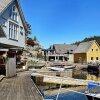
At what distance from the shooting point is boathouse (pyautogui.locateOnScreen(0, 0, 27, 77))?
79.6 ft

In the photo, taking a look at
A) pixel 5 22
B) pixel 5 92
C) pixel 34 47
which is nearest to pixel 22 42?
pixel 5 22

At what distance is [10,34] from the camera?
31.9 meters

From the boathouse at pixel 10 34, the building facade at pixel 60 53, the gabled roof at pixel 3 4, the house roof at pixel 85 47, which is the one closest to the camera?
the boathouse at pixel 10 34

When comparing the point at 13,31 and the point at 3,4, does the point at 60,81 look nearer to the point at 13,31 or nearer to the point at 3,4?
the point at 13,31

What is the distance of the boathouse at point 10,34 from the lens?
24250 millimetres

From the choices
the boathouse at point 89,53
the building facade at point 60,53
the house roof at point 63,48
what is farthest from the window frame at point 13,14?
the house roof at point 63,48

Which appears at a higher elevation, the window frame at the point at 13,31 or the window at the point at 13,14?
the window at the point at 13,14

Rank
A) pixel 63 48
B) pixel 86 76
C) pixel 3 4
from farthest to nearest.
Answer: pixel 63 48
pixel 86 76
pixel 3 4

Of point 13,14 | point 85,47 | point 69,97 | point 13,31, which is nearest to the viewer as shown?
point 69,97

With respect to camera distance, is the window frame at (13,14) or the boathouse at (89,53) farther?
the boathouse at (89,53)

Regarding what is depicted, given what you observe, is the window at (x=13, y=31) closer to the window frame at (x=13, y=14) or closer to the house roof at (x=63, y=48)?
the window frame at (x=13, y=14)

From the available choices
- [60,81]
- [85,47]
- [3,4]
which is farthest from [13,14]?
[85,47]

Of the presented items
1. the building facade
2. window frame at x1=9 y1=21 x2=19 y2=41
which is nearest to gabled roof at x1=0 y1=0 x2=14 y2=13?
window frame at x1=9 y1=21 x2=19 y2=41

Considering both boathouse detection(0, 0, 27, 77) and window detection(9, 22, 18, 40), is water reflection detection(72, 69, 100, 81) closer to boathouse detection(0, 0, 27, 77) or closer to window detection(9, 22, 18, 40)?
boathouse detection(0, 0, 27, 77)
